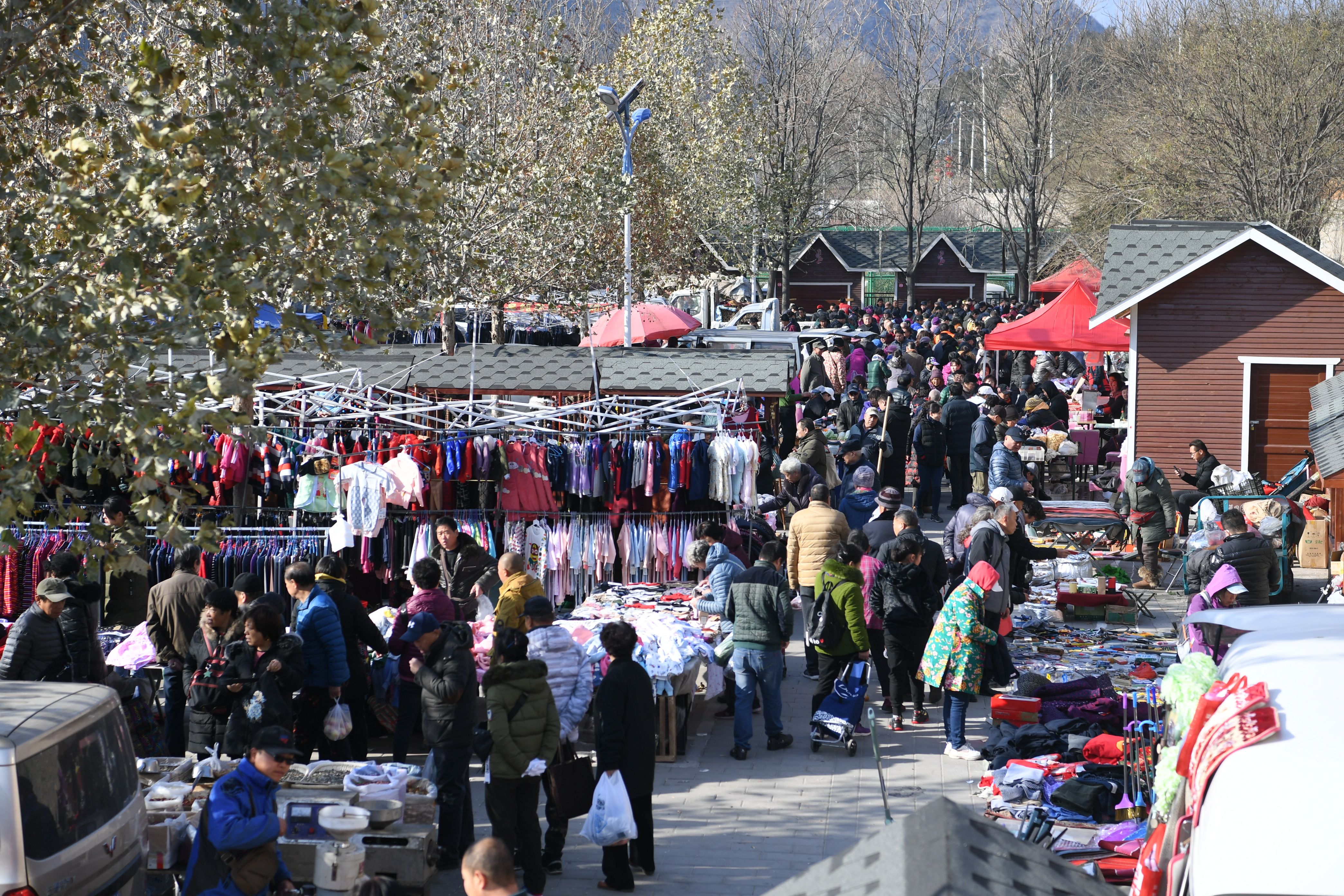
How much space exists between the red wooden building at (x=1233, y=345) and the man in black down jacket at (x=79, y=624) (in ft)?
49.1

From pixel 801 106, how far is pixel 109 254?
162 ft

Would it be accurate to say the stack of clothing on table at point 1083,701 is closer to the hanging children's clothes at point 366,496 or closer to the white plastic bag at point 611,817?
the white plastic bag at point 611,817

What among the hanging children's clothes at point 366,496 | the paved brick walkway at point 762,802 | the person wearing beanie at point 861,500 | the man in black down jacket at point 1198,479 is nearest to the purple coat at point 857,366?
the man in black down jacket at point 1198,479

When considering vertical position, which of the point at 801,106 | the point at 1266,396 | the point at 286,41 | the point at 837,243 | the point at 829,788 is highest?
the point at 801,106

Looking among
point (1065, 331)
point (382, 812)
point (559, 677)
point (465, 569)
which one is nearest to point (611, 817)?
point (559, 677)

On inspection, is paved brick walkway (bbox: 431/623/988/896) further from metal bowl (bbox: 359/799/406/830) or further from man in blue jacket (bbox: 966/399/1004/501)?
man in blue jacket (bbox: 966/399/1004/501)

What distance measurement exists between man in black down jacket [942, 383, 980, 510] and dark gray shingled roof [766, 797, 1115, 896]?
16.2 metres

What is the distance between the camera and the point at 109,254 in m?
6.23

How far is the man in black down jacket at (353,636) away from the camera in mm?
9148

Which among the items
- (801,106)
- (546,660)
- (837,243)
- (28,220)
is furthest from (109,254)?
(837,243)

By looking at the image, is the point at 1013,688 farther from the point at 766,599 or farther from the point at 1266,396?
the point at 1266,396

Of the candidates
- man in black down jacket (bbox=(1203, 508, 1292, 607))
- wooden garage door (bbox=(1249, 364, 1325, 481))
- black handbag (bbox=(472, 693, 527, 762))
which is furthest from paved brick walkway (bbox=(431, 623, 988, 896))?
wooden garage door (bbox=(1249, 364, 1325, 481))

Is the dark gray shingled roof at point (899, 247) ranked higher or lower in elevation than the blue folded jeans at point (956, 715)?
higher

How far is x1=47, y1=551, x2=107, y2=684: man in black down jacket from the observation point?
28.9 feet
